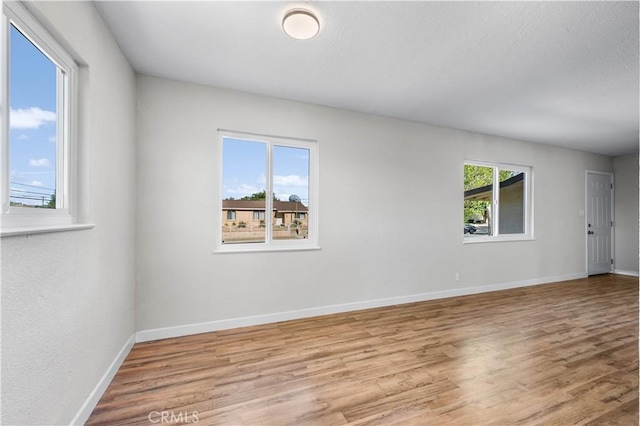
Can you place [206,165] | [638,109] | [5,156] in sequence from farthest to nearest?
[638,109], [206,165], [5,156]

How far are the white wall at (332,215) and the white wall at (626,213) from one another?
1.76m

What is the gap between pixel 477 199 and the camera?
4785mm

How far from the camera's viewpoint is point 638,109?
3404 millimetres

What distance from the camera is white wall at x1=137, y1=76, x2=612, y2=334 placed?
111 inches

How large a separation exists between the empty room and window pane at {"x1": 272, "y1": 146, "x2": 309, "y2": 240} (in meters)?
0.03

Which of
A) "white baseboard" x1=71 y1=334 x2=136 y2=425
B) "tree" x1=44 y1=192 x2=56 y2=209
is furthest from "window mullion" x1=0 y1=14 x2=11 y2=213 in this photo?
"white baseboard" x1=71 y1=334 x2=136 y2=425

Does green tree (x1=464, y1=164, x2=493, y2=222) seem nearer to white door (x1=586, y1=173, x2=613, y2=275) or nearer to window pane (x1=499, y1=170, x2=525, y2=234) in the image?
window pane (x1=499, y1=170, x2=525, y2=234)

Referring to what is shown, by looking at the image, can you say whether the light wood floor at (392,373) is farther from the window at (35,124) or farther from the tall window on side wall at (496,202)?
the tall window on side wall at (496,202)

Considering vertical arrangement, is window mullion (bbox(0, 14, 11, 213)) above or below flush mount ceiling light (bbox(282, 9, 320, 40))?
below

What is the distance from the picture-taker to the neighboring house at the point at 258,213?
3195 mm

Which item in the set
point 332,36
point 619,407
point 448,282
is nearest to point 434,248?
point 448,282

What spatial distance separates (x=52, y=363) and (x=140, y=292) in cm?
146

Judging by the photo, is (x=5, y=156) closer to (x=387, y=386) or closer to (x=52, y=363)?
(x=52, y=363)

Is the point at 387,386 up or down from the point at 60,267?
down
